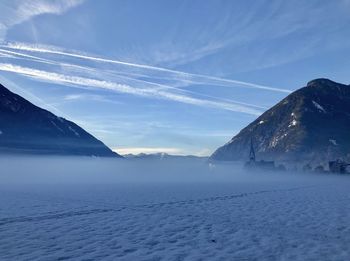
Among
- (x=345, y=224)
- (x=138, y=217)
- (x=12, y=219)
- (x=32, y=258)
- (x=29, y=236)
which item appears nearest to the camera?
(x=32, y=258)

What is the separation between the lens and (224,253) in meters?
15.4

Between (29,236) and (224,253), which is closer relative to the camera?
(224,253)

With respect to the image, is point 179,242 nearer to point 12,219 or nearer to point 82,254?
point 82,254

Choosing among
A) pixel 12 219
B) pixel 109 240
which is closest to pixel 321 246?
pixel 109 240

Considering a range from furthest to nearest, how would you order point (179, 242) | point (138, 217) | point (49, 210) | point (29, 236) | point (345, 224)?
point (49, 210) → point (138, 217) → point (345, 224) → point (29, 236) → point (179, 242)

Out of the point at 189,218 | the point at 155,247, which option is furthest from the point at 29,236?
the point at 189,218

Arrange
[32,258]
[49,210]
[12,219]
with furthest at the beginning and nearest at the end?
[49,210]
[12,219]
[32,258]

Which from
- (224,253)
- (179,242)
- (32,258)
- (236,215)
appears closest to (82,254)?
(32,258)

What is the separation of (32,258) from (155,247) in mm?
5250

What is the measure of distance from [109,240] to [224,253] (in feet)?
20.0

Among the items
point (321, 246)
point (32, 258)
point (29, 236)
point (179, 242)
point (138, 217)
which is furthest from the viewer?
point (138, 217)

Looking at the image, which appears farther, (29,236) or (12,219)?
(12,219)

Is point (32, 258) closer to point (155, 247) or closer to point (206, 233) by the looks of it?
point (155, 247)

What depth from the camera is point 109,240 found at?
1822cm
